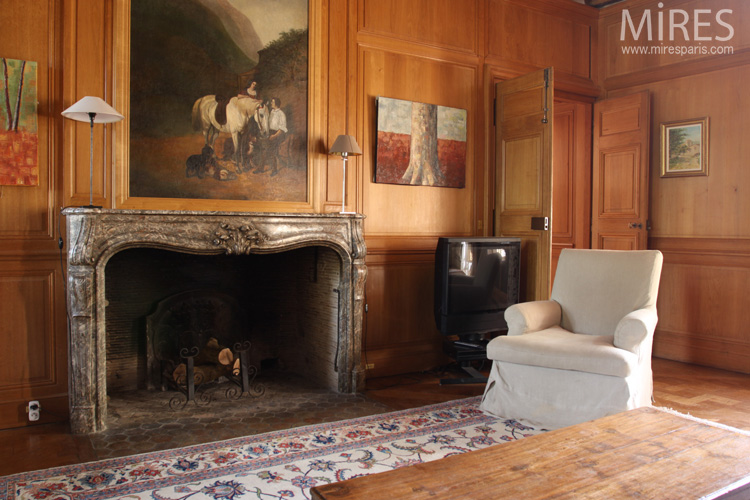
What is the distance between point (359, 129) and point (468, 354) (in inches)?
75.0

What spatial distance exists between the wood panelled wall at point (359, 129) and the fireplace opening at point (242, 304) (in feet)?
1.39

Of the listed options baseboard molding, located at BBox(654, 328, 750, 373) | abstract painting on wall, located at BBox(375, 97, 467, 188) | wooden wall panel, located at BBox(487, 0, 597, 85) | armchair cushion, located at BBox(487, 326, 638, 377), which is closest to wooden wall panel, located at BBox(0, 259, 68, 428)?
abstract painting on wall, located at BBox(375, 97, 467, 188)

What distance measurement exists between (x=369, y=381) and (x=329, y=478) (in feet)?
5.66

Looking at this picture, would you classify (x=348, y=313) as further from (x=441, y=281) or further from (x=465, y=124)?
(x=465, y=124)

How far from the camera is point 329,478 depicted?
2525 millimetres

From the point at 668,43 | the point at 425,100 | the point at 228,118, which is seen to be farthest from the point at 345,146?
the point at 668,43

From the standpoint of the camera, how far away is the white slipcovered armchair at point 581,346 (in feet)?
9.85

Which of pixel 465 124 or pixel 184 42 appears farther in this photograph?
pixel 465 124

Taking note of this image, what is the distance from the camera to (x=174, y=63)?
140 inches

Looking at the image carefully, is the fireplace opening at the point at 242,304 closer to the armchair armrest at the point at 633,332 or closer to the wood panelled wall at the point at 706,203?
the armchair armrest at the point at 633,332

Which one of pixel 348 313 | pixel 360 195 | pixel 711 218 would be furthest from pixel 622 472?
pixel 711 218

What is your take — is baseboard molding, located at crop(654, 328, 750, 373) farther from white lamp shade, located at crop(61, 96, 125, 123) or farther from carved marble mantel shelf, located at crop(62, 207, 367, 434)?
white lamp shade, located at crop(61, 96, 125, 123)

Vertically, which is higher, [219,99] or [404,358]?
[219,99]

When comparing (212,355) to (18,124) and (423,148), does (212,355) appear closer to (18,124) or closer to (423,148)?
(18,124)
